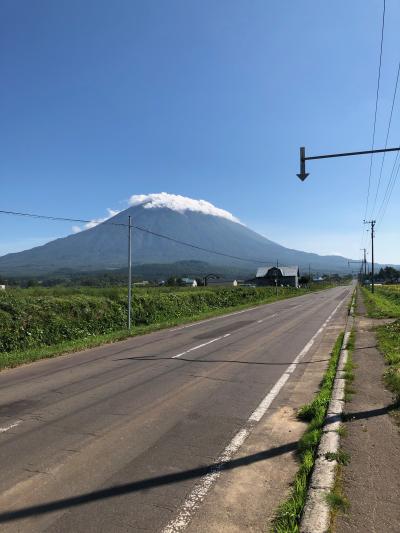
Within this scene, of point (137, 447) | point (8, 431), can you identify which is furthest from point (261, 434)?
point (8, 431)

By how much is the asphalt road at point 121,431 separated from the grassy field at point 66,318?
9.59 ft

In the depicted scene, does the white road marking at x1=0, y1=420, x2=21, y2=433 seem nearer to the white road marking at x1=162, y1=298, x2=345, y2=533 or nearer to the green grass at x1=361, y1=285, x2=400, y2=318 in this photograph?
the white road marking at x1=162, y1=298, x2=345, y2=533

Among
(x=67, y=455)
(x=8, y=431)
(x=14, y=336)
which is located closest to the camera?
(x=67, y=455)

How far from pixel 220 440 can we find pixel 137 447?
1.12 m

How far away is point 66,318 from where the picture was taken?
18.3 m

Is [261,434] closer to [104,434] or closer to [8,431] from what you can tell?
[104,434]

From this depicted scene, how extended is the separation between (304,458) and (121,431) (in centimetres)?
261

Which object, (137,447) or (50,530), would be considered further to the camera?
(137,447)

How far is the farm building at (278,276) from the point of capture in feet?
363

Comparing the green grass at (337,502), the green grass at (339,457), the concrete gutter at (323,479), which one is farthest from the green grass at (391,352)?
the green grass at (337,502)

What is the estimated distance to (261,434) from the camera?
5.95 meters

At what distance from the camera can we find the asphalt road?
3.96 meters

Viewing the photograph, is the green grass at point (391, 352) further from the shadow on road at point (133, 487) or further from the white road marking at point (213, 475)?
the shadow on road at point (133, 487)

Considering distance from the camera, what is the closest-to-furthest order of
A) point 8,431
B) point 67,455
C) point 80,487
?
point 80,487 → point 67,455 → point 8,431
